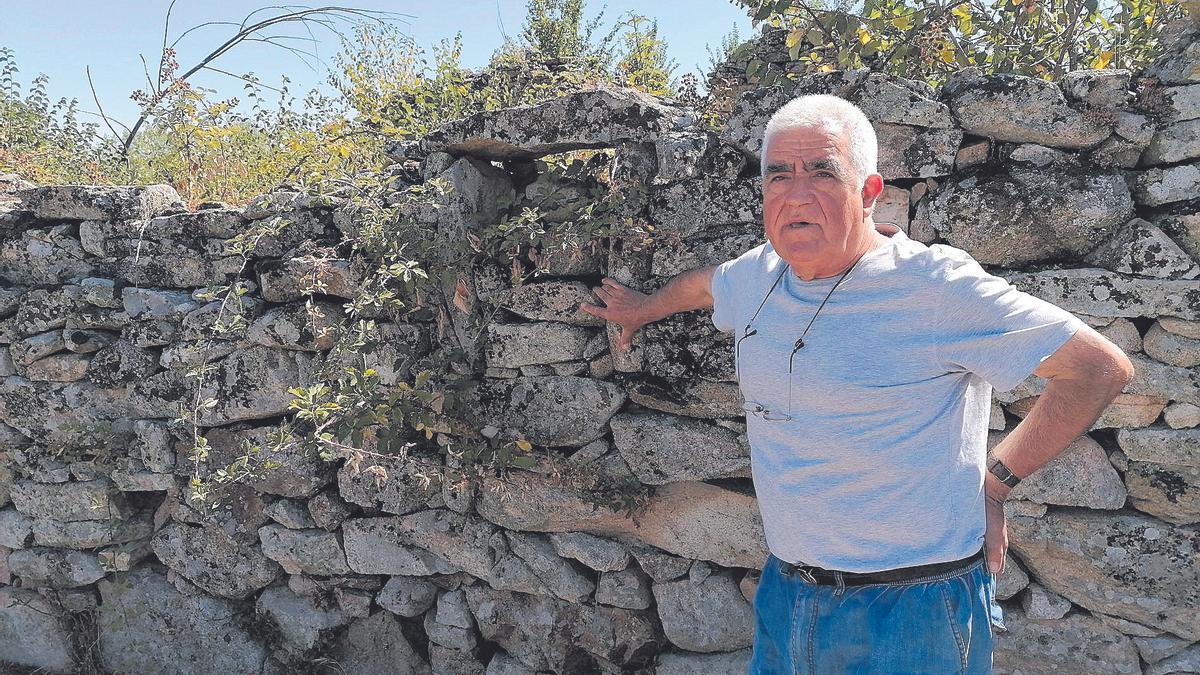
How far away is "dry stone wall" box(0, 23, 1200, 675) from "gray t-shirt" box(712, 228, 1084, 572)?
0.74 meters

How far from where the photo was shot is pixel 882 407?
2.00 meters

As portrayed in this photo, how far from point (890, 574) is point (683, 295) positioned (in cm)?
115

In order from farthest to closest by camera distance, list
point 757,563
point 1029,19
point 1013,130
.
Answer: point 1029,19
point 757,563
point 1013,130

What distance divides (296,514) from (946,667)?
2.68 meters

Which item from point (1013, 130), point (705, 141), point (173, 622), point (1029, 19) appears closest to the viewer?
point (1013, 130)

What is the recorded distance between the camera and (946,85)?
2.68 metres

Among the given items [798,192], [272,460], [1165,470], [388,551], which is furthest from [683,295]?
[272,460]

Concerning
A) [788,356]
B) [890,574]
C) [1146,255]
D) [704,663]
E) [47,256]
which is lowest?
[704,663]

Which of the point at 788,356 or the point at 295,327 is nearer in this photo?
the point at 788,356

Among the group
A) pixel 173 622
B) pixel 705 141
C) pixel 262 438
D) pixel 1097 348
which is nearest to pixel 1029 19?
pixel 705 141

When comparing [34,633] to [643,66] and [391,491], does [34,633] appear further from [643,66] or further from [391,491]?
[643,66]

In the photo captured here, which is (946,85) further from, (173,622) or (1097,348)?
(173,622)

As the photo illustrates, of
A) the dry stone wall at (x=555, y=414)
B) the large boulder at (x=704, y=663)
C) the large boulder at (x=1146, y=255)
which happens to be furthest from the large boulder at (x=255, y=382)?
the large boulder at (x=1146, y=255)

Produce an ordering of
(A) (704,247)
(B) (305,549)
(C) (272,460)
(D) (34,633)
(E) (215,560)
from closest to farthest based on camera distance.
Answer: (A) (704,247) < (C) (272,460) < (B) (305,549) < (E) (215,560) < (D) (34,633)
